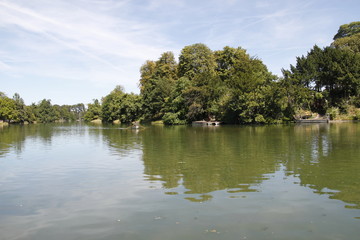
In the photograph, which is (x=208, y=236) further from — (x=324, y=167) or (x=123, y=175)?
(x=324, y=167)

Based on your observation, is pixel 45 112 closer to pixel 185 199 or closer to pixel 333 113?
pixel 333 113

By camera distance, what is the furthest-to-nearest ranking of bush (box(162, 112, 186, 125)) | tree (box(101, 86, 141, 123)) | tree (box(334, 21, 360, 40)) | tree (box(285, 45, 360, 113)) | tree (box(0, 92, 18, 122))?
tree (box(0, 92, 18, 122)) → tree (box(101, 86, 141, 123)) → tree (box(334, 21, 360, 40)) → bush (box(162, 112, 186, 125)) → tree (box(285, 45, 360, 113))

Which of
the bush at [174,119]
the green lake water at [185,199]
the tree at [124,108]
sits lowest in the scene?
the green lake water at [185,199]

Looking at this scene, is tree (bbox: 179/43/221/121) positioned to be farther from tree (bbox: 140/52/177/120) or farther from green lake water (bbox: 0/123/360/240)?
green lake water (bbox: 0/123/360/240)

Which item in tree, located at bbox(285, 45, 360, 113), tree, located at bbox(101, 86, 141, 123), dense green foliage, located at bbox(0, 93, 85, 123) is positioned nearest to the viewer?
tree, located at bbox(285, 45, 360, 113)

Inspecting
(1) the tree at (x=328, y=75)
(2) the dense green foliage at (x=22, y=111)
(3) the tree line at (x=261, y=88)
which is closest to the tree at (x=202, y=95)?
(3) the tree line at (x=261, y=88)

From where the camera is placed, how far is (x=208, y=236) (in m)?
6.24

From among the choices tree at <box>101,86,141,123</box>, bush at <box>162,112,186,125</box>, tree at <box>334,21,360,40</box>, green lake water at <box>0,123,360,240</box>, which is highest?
tree at <box>334,21,360,40</box>

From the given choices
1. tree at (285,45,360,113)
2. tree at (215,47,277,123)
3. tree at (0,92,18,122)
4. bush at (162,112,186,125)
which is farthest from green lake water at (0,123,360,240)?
tree at (0,92,18,122)

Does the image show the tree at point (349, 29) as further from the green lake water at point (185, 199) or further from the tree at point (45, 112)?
the tree at point (45, 112)

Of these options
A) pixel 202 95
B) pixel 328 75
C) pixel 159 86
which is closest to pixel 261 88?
pixel 202 95

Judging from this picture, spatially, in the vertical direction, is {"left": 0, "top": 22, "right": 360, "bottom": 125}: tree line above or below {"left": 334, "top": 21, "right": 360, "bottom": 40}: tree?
below

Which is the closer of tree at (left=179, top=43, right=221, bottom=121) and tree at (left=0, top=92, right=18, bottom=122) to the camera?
tree at (left=179, top=43, right=221, bottom=121)

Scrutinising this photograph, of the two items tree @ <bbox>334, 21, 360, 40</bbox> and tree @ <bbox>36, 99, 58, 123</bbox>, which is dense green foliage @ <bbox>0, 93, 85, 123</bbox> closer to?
tree @ <bbox>36, 99, 58, 123</bbox>
